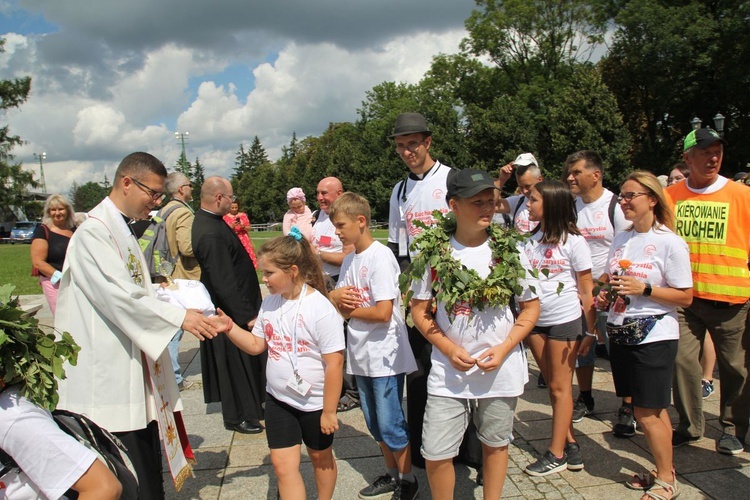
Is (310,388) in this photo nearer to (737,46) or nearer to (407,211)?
(407,211)

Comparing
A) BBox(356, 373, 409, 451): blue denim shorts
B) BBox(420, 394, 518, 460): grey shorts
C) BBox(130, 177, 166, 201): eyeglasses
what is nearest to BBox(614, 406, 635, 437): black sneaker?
BBox(420, 394, 518, 460): grey shorts

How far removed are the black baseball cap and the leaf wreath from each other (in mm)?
254

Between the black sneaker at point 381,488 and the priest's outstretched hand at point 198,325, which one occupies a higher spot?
the priest's outstretched hand at point 198,325

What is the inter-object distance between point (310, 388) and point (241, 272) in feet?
6.69

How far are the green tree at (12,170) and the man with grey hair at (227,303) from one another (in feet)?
133

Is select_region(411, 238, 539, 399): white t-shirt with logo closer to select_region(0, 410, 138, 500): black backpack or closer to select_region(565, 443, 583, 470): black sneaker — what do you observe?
select_region(565, 443, 583, 470): black sneaker

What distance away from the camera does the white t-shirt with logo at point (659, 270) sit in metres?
3.33

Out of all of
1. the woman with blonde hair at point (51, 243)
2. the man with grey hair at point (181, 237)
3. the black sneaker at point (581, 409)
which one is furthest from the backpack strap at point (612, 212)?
the woman with blonde hair at point (51, 243)

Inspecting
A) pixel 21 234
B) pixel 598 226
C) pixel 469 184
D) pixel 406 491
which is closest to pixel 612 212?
pixel 598 226

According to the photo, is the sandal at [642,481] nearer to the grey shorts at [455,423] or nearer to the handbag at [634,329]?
the handbag at [634,329]

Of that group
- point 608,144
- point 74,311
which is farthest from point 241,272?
Answer: point 608,144

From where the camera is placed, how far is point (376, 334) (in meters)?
3.33

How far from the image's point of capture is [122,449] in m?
2.39

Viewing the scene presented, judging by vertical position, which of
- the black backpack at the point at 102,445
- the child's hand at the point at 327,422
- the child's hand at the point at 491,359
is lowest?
the child's hand at the point at 327,422
